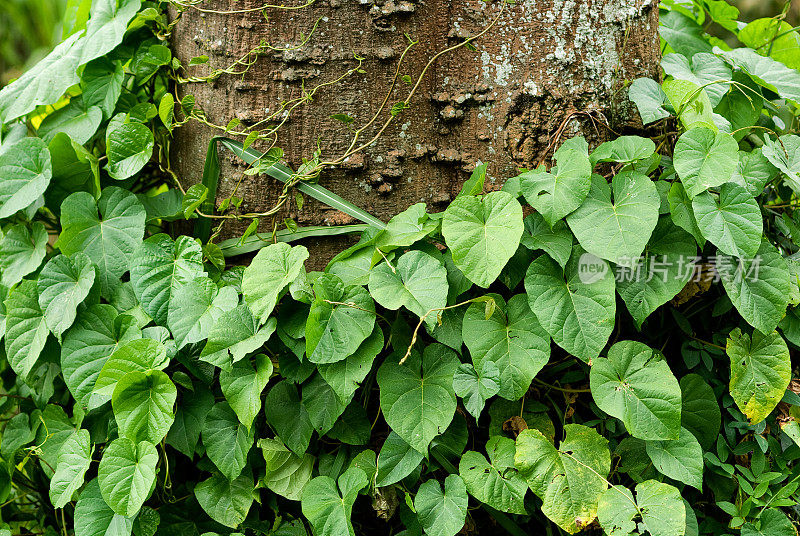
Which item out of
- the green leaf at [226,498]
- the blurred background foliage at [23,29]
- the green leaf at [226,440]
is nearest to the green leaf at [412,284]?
the green leaf at [226,440]

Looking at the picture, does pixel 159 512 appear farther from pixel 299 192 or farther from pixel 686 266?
pixel 686 266

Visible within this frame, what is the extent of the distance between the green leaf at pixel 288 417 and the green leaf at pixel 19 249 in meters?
0.65

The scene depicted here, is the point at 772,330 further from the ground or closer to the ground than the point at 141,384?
closer to the ground

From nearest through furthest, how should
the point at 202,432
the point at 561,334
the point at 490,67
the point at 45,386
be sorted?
the point at 561,334
the point at 202,432
the point at 490,67
the point at 45,386

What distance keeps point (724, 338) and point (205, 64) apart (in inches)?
47.3

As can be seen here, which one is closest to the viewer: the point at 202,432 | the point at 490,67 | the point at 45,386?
the point at 202,432

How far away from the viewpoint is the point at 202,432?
3.64 ft

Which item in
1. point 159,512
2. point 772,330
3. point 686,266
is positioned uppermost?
point 686,266

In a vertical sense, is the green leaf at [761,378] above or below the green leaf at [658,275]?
below

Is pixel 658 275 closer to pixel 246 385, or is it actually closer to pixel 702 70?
pixel 702 70

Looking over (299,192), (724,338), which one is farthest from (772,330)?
(299,192)

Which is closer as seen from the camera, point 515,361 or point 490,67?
point 515,361

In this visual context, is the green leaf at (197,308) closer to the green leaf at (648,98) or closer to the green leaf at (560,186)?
the green leaf at (560,186)

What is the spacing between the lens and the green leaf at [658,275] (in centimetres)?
102
